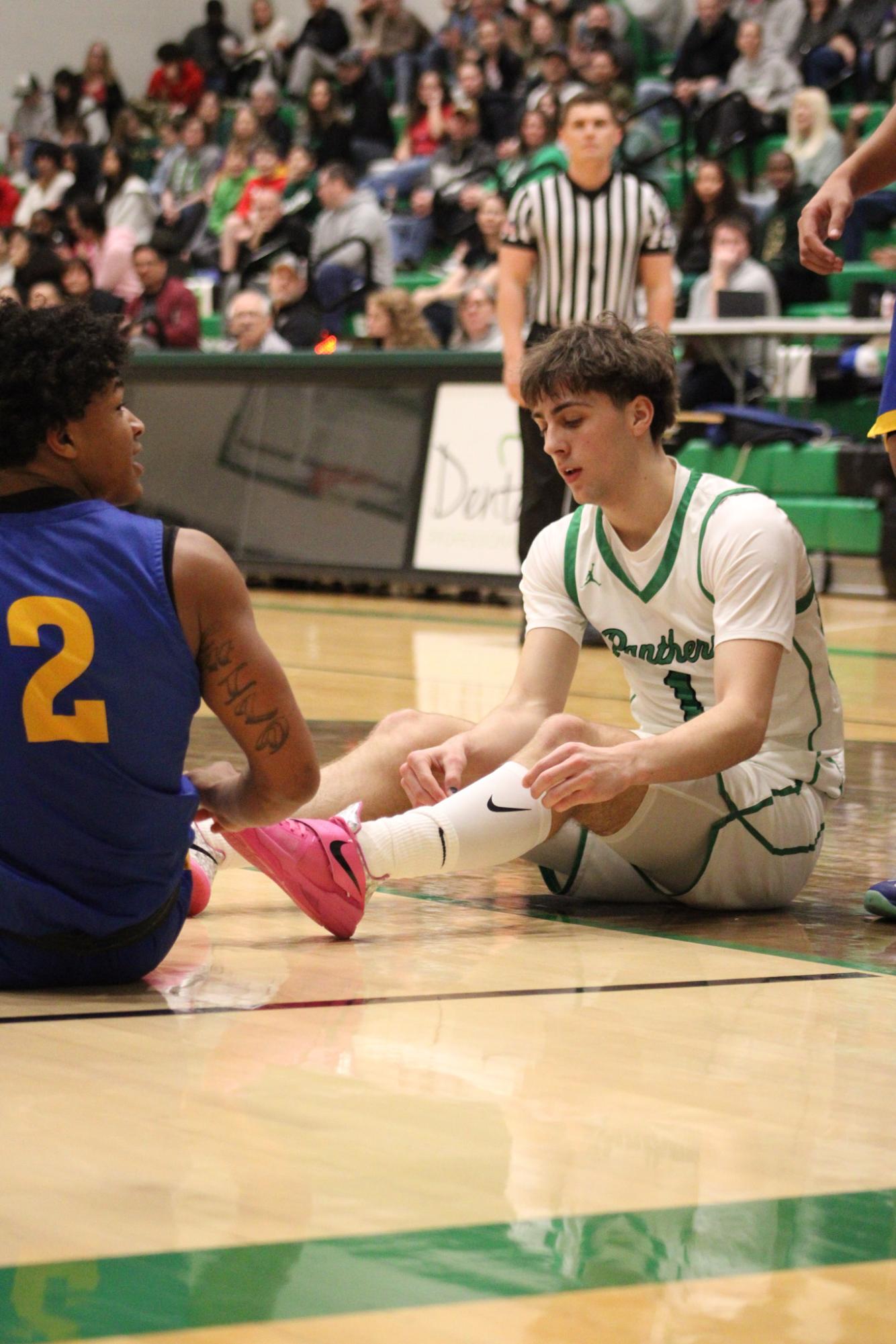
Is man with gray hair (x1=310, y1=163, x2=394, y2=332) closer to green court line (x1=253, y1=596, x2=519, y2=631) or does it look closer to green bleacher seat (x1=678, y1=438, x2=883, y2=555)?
green bleacher seat (x1=678, y1=438, x2=883, y2=555)

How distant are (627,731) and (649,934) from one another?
0.32 m

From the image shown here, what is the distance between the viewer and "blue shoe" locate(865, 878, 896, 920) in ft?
10.4

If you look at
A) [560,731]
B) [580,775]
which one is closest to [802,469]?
[560,731]

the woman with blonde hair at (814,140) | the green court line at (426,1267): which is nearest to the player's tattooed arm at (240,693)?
the green court line at (426,1267)

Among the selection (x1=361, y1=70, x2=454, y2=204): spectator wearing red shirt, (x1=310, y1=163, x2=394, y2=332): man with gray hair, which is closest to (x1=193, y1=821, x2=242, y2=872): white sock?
(x1=310, y1=163, x2=394, y2=332): man with gray hair

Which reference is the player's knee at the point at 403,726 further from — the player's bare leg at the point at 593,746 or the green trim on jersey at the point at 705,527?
the green trim on jersey at the point at 705,527

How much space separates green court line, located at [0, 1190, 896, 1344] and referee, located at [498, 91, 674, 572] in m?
5.14

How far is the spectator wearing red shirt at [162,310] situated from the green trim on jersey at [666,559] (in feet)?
30.5

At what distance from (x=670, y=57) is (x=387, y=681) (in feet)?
34.6

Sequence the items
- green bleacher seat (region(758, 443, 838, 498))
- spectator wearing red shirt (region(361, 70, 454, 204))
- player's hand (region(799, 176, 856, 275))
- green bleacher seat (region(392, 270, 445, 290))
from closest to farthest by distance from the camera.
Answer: player's hand (region(799, 176, 856, 275)) → green bleacher seat (region(758, 443, 838, 498)) → green bleacher seat (region(392, 270, 445, 290)) → spectator wearing red shirt (region(361, 70, 454, 204))

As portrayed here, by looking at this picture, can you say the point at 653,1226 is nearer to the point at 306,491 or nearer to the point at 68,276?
→ the point at 306,491

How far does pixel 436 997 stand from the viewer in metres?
2.62

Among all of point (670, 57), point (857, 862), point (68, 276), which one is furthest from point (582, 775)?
point (670, 57)

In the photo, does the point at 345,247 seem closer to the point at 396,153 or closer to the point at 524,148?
the point at 524,148
